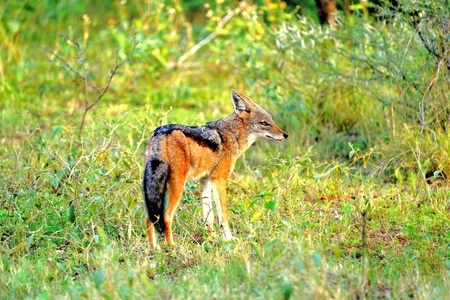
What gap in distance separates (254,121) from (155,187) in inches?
59.0

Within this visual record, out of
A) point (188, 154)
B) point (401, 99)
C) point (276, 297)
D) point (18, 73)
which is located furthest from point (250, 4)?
point (276, 297)

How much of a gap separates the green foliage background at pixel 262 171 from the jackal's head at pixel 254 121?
22 cm

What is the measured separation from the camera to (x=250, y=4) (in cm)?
1411

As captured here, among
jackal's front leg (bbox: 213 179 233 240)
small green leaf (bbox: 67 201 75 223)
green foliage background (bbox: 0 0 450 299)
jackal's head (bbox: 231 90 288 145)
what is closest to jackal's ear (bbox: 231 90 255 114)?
jackal's head (bbox: 231 90 288 145)

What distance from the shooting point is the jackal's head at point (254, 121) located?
7.59 m

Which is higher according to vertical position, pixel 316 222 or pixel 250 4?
pixel 250 4

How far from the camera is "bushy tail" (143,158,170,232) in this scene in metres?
6.41

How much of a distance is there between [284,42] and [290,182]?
8.87 feet

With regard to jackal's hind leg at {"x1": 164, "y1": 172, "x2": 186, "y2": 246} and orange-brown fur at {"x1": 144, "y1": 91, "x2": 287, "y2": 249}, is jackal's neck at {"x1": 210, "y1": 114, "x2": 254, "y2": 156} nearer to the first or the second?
orange-brown fur at {"x1": 144, "y1": 91, "x2": 287, "y2": 249}

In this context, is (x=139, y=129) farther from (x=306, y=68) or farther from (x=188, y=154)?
(x=306, y=68)

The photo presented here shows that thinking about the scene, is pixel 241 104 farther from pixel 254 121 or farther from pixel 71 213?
pixel 71 213

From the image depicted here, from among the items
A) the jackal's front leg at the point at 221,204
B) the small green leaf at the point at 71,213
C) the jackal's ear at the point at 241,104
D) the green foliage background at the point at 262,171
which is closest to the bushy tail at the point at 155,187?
the green foliage background at the point at 262,171

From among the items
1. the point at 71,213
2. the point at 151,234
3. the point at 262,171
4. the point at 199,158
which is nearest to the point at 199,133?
the point at 199,158

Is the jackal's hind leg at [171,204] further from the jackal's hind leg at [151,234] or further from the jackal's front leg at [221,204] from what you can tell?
the jackal's front leg at [221,204]
